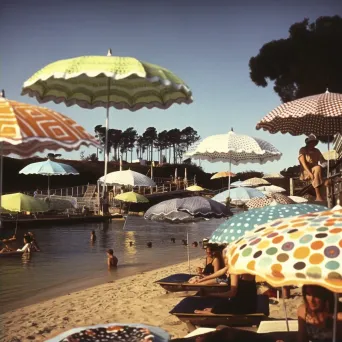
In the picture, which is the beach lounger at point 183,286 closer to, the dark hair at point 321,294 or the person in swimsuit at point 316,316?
the person in swimsuit at point 316,316

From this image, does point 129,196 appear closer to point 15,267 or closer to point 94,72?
point 15,267

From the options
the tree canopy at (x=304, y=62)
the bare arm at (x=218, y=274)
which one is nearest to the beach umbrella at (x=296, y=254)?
the bare arm at (x=218, y=274)

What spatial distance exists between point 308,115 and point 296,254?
5516mm

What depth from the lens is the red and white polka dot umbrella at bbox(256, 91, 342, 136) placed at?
290 inches

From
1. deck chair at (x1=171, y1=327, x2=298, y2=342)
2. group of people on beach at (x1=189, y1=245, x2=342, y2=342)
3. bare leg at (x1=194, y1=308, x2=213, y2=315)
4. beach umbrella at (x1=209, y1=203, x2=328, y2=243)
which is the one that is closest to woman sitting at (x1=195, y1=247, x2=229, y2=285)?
group of people on beach at (x1=189, y1=245, x2=342, y2=342)

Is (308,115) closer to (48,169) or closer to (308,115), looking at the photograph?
(308,115)

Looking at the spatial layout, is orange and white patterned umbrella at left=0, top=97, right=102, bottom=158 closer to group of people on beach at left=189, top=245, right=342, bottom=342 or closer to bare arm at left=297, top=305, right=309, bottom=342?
group of people on beach at left=189, top=245, right=342, bottom=342

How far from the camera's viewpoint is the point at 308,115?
7.91 m

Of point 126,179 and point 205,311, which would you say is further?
point 126,179

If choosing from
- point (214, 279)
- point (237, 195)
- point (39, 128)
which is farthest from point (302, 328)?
point (237, 195)

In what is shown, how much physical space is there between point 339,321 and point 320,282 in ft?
4.71

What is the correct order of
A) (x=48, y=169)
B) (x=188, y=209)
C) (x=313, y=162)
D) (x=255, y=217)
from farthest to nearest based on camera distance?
(x=48, y=169) → (x=188, y=209) → (x=313, y=162) → (x=255, y=217)

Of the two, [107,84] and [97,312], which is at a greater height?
[107,84]

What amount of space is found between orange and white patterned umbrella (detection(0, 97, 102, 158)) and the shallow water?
5877mm
